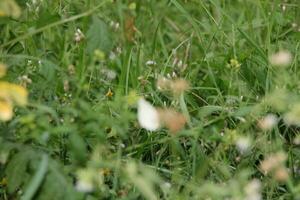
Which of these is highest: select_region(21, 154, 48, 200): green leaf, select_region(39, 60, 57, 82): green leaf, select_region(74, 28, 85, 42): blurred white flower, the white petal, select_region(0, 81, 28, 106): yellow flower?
select_region(0, 81, 28, 106): yellow flower

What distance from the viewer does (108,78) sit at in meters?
2.50

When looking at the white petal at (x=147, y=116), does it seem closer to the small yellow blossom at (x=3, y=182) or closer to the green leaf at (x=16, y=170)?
the green leaf at (x=16, y=170)

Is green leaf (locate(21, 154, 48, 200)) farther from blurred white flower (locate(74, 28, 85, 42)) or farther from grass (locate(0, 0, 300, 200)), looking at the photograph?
blurred white flower (locate(74, 28, 85, 42))

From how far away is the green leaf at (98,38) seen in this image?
1.81m

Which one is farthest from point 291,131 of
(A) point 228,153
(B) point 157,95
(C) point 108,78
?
(C) point 108,78

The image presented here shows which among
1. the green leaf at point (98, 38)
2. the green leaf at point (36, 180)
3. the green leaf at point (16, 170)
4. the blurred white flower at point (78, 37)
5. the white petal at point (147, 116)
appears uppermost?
the green leaf at point (98, 38)

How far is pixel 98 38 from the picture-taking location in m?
1.82

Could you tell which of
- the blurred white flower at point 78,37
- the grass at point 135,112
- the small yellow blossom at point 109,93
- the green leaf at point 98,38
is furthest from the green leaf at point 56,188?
the blurred white flower at point 78,37

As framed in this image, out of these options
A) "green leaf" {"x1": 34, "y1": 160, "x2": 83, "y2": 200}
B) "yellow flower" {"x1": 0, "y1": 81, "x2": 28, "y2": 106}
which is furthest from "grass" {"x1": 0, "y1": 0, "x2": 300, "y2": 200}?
"yellow flower" {"x1": 0, "y1": 81, "x2": 28, "y2": 106}

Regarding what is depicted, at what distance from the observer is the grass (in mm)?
1655

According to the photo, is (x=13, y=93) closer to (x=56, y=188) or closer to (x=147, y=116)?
(x=56, y=188)

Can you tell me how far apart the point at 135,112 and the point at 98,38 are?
480 millimetres

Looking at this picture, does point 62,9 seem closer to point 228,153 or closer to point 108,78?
point 108,78

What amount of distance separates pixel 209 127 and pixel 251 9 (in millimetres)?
1356
